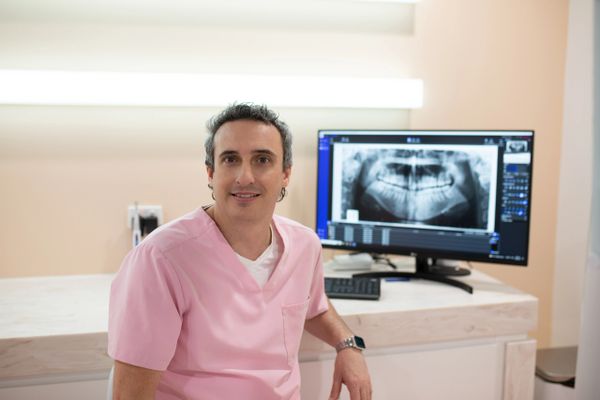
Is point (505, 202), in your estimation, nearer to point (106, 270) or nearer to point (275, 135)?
point (275, 135)

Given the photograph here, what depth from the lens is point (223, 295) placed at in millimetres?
1300

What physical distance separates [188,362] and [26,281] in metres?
0.97

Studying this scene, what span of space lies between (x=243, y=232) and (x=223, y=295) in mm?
162

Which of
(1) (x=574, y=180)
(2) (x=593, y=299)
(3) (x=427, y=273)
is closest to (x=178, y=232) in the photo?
(3) (x=427, y=273)

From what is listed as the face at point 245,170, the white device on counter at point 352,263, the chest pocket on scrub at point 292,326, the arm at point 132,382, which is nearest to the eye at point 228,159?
the face at point 245,170

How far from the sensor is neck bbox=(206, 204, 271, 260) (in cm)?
134

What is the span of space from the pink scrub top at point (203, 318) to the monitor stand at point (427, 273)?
64 cm

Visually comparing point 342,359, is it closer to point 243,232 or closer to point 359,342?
point 359,342

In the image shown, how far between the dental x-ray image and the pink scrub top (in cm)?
63

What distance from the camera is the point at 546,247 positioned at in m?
2.44

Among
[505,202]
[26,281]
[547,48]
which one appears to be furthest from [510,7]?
[26,281]

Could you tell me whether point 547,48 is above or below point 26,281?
above

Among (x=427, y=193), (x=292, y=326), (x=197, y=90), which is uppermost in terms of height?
(x=197, y=90)

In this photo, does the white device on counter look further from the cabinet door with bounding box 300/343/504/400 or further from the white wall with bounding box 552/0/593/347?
the white wall with bounding box 552/0/593/347
